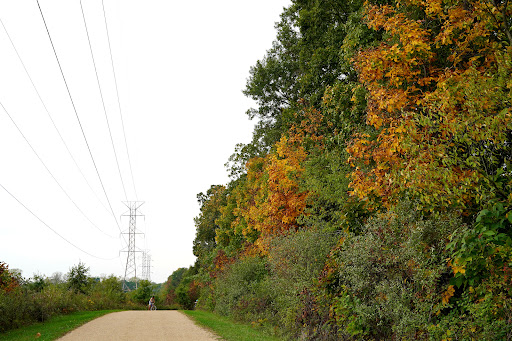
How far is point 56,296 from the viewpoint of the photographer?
18.8 meters

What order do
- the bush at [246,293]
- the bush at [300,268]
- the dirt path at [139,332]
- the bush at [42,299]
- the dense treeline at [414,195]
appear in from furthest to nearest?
the bush at [246,293] → the bush at [42,299] → the dirt path at [139,332] → the bush at [300,268] → the dense treeline at [414,195]

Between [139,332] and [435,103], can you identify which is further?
[139,332]

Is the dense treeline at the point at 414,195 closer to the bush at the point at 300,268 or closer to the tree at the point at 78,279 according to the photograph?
the bush at the point at 300,268

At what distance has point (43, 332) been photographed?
12391 millimetres

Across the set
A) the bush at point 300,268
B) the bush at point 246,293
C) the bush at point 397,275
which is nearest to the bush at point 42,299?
the bush at point 246,293

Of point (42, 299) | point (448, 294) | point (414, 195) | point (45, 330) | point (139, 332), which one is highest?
point (42, 299)

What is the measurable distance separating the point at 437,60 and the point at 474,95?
13.1ft

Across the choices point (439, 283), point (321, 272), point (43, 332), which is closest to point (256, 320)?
point (321, 272)

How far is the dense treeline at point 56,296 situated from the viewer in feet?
46.8

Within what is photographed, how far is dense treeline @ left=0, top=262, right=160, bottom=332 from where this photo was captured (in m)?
14.2

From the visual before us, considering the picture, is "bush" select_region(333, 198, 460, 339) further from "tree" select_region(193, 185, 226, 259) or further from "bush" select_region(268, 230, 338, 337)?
"tree" select_region(193, 185, 226, 259)

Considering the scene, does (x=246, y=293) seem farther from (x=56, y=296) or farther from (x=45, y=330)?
(x=56, y=296)

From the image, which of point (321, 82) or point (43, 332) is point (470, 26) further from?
point (43, 332)

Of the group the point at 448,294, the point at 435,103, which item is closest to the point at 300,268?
the point at 448,294
